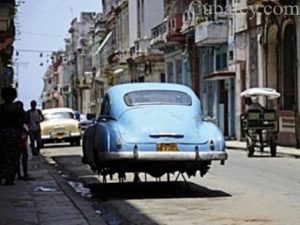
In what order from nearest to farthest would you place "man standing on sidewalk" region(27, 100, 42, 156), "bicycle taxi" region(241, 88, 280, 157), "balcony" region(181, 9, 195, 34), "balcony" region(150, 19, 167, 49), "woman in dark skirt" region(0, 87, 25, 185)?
"woman in dark skirt" region(0, 87, 25, 185)
"man standing on sidewalk" region(27, 100, 42, 156)
"bicycle taxi" region(241, 88, 280, 157)
"balcony" region(181, 9, 195, 34)
"balcony" region(150, 19, 167, 49)

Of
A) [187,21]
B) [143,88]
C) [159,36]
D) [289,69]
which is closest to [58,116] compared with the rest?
[289,69]

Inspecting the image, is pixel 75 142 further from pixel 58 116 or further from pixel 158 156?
pixel 158 156

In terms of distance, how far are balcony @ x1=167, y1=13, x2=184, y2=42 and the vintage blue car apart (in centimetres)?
3578

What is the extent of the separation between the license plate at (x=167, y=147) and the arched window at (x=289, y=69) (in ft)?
66.3

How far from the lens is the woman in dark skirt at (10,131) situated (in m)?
15.6

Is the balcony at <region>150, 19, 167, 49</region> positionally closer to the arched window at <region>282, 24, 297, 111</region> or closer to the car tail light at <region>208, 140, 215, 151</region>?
the arched window at <region>282, 24, 297, 111</region>

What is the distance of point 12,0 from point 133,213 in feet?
58.7

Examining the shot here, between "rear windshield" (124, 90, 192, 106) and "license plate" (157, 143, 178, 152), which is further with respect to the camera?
"rear windshield" (124, 90, 192, 106)

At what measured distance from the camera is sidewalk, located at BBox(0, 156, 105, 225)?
39.2ft

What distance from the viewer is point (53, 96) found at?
147m

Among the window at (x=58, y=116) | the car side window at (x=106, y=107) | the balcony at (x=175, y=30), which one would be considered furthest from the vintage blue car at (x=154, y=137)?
the balcony at (x=175, y=30)

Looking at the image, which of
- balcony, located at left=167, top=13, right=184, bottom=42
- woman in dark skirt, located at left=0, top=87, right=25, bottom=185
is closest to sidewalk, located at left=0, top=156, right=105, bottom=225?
woman in dark skirt, located at left=0, top=87, right=25, bottom=185

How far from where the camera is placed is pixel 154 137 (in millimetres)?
14648

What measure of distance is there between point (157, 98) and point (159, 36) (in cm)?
4115
